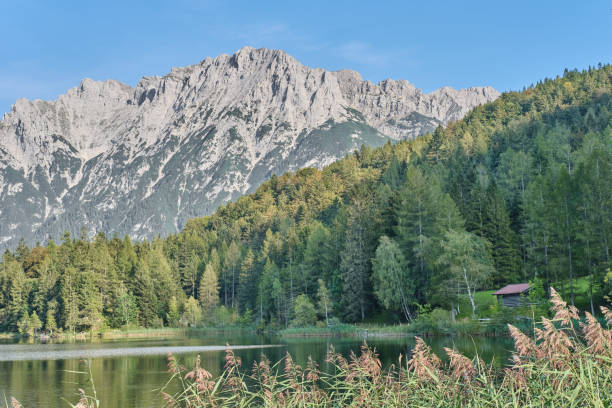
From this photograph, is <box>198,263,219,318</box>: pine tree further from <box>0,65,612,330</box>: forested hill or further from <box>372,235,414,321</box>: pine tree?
<box>372,235,414,321</box>: pine tree

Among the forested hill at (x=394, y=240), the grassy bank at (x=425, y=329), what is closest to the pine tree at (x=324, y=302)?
the forested hill at (x=394, y=240)

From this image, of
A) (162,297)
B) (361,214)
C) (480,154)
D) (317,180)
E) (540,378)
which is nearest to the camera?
(540,378)

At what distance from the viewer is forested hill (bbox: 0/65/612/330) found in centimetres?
6625

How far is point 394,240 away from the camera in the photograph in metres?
75.6

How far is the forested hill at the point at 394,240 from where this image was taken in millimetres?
66250

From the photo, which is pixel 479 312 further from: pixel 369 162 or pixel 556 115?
pixel 369 162

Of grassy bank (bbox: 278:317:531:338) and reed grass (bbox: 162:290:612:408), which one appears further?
grassy bank (bbox: 278:317:531:338)

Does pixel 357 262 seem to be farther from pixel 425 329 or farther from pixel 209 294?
pixel 209 294

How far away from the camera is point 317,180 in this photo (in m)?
176

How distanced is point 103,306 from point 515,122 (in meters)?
105

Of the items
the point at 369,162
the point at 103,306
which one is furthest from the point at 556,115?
the point at 103,306

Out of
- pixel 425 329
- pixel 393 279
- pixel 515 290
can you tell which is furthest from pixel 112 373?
pixel 515 290

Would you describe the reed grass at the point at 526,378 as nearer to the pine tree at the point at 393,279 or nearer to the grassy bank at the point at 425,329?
the grassy bank at the point at 425,329

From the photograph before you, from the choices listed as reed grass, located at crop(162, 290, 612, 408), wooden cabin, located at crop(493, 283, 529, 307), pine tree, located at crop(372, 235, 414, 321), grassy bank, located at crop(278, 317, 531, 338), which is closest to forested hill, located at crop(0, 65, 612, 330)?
pine tree, located at crop(372, 235, 414, 321)
